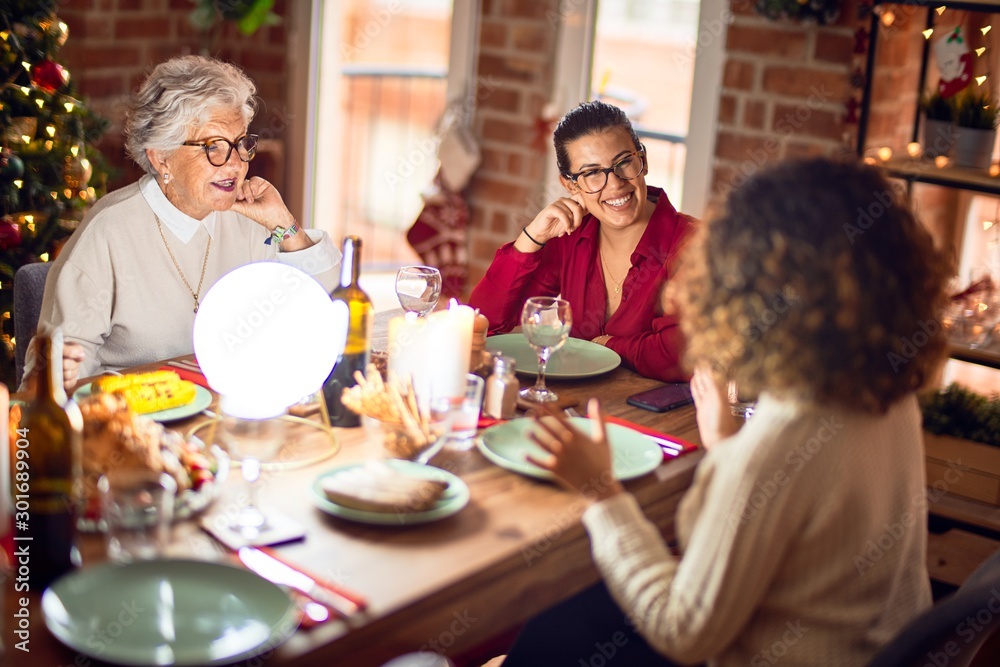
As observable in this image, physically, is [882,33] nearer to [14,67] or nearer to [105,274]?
[105,274]

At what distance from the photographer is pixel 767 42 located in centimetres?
323

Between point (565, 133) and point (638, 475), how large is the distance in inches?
42.7

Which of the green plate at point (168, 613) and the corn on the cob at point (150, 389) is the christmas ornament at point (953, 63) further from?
the green plate at point (168, 613)

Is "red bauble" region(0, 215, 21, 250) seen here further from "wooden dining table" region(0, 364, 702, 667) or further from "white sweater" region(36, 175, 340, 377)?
"wooden dining table" region(0, 364, 702, 667)

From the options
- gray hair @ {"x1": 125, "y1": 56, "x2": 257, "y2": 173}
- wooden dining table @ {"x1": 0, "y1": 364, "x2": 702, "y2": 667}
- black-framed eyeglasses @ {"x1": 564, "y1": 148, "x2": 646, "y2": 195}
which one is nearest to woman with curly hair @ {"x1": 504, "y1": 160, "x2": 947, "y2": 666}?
wooden dining table @ {"x1": 0, "y1": 364, "x2": 702, "y2": 667}

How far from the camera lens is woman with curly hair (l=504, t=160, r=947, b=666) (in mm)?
1281

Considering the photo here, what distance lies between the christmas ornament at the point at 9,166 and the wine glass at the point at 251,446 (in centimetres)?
185

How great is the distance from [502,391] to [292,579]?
2.11 feet

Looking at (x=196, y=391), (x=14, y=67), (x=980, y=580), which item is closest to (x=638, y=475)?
(x=980, y=580)

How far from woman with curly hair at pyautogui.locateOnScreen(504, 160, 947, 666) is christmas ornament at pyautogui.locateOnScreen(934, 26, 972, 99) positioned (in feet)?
5.57

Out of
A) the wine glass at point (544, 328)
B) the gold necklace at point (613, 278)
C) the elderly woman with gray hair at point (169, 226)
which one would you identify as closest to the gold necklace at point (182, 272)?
the elderly woman with gray hair at point (169, 226)

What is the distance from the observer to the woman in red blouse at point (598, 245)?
8.04 feet

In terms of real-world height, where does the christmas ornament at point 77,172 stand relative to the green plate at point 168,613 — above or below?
above

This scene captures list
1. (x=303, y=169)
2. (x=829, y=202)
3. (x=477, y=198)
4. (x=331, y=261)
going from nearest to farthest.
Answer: (x=829, y=202) → (x=331, y=261) → (x=477, y=198) → (x=303, y=169)
